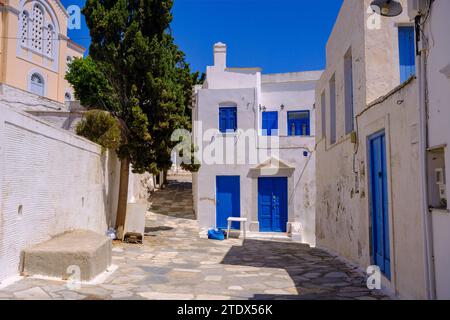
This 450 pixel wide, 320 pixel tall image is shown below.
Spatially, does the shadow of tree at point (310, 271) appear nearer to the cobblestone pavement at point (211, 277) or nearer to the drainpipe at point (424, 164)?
the cobblestone pavement at point (211, 277)

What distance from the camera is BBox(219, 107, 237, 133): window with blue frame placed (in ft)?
56.1

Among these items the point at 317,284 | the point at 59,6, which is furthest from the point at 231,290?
the point at 59,6

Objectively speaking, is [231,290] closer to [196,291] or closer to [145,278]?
[196,291]

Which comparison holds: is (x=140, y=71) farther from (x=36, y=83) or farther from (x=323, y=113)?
(x=36, y=83)

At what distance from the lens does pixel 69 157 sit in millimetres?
7750

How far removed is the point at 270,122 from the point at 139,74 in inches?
348

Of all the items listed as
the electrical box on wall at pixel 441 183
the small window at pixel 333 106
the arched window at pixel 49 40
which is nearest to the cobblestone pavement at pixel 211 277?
the electrical box on wall at pixel 441 183

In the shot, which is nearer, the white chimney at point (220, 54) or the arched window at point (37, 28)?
the white chimney at point (220, 54)

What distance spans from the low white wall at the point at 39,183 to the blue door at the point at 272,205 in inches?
325

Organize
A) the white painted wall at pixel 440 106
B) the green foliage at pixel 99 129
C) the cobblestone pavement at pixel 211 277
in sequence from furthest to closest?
the green foliage at pixel 99 129 < the cobblestone pavement at pixel 211 277 < the white painted wall at pixel 440 106

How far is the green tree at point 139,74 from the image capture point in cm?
1114

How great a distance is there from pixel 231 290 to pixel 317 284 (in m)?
1.42

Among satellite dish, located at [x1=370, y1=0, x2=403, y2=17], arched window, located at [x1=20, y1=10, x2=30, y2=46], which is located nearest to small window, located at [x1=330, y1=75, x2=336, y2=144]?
satellite dish, located at [x1=370, y1=0, x2=403, y2=17]

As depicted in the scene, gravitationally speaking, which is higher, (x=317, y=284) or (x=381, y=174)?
(x=381, y=174)
